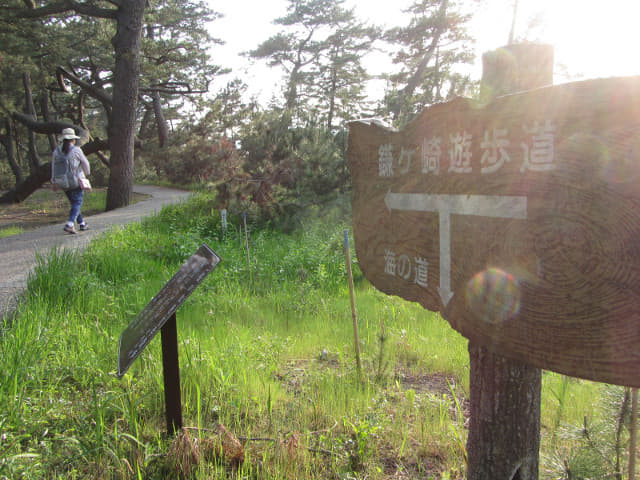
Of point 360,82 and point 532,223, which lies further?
point 360,82

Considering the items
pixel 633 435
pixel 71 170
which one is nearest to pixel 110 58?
pixel 71 170

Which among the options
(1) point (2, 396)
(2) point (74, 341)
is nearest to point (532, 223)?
(1) point (2, 396)

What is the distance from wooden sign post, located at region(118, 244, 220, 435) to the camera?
1886 millimetres

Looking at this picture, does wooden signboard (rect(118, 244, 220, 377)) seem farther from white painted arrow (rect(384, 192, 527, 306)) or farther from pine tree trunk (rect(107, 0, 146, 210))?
pine tree trunk (rect(107, 0, 146, 210))

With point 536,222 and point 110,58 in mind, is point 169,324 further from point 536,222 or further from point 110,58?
point 110,58

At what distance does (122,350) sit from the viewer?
1.96m

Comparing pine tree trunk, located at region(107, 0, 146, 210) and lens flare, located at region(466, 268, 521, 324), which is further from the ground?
pine tree trunk, located at region(107, 0, 146, 210)

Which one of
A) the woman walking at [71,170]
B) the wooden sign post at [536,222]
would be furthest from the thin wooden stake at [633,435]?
the woman walking at [71,170]

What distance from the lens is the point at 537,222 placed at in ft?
3.27

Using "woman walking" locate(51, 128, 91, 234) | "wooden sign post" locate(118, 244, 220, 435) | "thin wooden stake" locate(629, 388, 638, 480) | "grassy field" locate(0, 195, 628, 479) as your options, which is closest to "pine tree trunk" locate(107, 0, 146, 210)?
"woman walking" locate(51, 128, 91, 234)

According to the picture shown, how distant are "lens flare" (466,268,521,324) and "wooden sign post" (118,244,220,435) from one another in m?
1.19

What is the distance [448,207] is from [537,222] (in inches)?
11.8

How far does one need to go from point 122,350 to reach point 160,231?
17.0 feet

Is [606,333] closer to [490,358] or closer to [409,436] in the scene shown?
[490,358]
